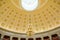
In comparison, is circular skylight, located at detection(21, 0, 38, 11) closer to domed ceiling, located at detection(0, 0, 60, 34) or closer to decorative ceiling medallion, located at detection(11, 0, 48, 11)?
decorative ceiling medallion, located at detection(11, 0, 48, 11)

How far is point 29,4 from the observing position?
23609 millimetres

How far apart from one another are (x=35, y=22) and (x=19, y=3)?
151 inches

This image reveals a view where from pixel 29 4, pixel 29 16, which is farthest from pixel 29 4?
pixel 29 16

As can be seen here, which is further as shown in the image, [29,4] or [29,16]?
[29,4]

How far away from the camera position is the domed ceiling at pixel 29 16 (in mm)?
21141

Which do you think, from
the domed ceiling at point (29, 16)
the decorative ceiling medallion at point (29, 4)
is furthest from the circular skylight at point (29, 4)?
the domed ceiling at point (29, 16)

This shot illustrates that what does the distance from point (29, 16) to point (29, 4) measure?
207 cm

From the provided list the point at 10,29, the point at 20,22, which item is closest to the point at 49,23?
the point at 20,22

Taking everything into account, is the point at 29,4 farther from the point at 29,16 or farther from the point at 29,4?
the point at 29,16

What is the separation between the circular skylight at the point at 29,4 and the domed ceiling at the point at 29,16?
1.56 ft

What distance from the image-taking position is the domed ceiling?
69.4 ft

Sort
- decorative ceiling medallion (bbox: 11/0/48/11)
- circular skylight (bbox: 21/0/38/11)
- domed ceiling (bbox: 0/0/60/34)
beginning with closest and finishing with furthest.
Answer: domed ceiling (bbox: 0/0/60/34) < decorative ceiling medallion (bbox: 11/0/48/11) < circular skylight (bbox: 21/0/38/11)

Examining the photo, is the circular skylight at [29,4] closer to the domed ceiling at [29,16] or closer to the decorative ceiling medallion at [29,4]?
the decorative ceiling medallion at [29,4]

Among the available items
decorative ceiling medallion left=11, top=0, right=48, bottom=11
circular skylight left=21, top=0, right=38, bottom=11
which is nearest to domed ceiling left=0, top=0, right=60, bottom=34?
decorative ceiling medallion left=11, top=0, right=48, bottom=11
